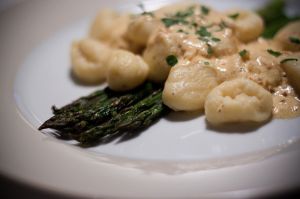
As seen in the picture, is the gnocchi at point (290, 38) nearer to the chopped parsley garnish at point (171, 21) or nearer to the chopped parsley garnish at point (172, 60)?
the chopped parsley garnish at point (171, 21)

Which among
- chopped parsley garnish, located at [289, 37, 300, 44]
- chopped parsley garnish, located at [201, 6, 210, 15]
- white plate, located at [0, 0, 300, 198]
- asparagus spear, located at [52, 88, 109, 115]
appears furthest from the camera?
chopped parsley garnish, located at [201, 6, 210, 15]

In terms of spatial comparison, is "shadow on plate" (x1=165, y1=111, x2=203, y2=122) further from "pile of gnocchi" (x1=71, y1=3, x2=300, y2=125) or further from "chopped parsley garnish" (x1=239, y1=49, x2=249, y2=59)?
"chopped parsley garnish" (x1=239, y1=49, x2=249, y2=59)

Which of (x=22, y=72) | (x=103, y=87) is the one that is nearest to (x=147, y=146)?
(x=103, y=87)

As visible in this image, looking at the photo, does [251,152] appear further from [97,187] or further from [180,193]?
[97,187]

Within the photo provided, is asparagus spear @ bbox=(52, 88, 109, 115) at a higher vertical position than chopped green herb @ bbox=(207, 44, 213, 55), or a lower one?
higher

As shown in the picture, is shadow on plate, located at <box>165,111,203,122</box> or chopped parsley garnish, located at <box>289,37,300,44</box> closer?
shadow on plate, located at <box>165,111,203,122</box>

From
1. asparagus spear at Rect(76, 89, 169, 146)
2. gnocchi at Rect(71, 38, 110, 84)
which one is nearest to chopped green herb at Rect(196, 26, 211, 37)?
asparagus spear at Rect(76, 89, 169, 146)
